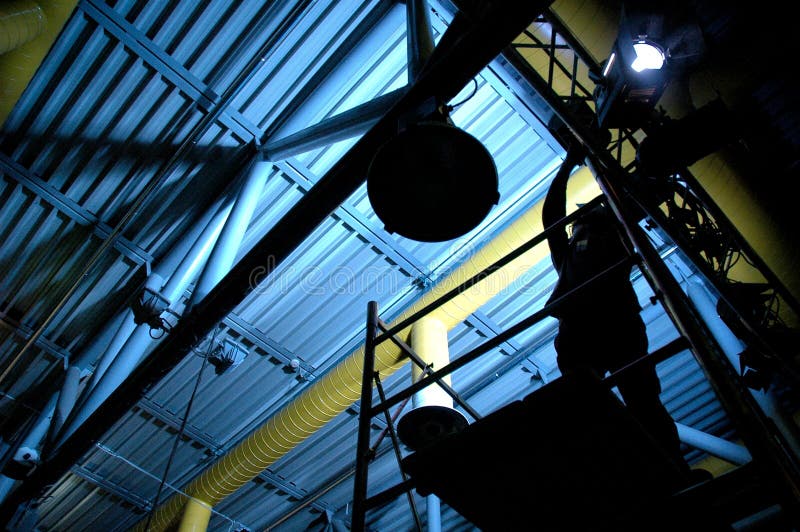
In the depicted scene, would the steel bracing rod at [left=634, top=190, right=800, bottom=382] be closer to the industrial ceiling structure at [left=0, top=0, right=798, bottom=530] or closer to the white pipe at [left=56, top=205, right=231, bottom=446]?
the industrial ceiling structure at [left=0, top=0, right=798, bottom=530]

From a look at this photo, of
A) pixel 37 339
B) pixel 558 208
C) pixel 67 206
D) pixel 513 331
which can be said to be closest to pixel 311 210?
pixel 558 208

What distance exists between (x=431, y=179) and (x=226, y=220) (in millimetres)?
3805

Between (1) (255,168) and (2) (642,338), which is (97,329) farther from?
(2) (642,338)

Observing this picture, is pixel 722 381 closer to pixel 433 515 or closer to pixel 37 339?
pixel 433 515

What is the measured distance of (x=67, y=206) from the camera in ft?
24.3

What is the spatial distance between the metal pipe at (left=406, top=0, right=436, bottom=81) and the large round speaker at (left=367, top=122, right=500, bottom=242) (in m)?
1.30

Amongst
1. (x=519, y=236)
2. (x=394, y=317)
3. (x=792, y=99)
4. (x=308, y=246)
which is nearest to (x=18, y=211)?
(x=308, y=246)

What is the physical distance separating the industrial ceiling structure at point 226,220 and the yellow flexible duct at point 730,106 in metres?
0.05

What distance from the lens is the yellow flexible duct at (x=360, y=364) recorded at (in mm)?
7070

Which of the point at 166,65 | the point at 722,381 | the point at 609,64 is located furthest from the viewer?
the point at 166,65

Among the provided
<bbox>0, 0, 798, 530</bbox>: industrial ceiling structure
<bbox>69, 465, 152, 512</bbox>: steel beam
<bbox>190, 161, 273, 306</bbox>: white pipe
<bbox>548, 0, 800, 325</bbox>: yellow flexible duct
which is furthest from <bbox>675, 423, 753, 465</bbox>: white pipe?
<bbox>69, 465, 152, 512</bbox>: steel beam

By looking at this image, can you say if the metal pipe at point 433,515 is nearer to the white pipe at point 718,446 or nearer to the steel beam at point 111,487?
the white pipe at point 718,446

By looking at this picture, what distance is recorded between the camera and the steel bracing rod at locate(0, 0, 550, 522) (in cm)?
375

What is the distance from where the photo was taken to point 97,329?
8.82m
